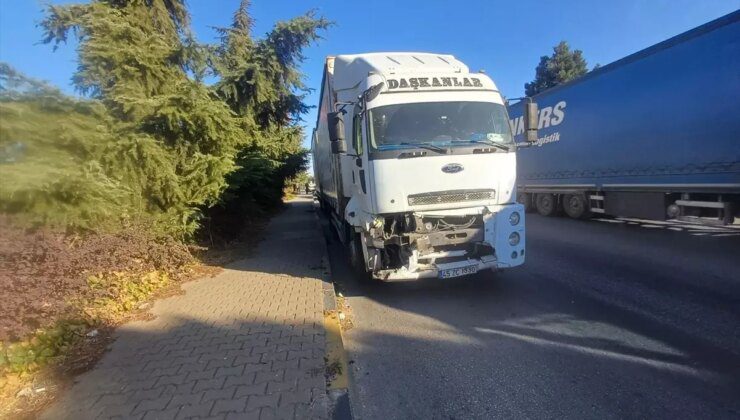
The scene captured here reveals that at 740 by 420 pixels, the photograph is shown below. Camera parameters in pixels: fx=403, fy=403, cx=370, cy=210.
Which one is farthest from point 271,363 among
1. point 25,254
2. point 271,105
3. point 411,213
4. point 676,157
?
point 271,105

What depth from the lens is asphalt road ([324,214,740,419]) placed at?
9.91 feet

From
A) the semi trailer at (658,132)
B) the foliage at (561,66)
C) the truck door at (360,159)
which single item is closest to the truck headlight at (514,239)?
the truck door at (360,159)

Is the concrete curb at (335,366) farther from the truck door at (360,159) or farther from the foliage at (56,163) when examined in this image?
the foliage at (56,163)

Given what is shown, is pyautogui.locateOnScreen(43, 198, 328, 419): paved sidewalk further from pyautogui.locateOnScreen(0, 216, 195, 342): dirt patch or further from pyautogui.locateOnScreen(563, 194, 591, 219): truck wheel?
pyautogui.locateOnScreen(563, 194, 591, 219): truck wheel

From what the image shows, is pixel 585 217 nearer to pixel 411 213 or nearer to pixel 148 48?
pixel 411 213

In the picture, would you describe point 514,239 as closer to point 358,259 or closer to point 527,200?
point 358,259

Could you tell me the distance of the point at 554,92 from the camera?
1213 centimetres

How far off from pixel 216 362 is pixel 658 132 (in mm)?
9367

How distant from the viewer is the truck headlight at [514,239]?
5.36m

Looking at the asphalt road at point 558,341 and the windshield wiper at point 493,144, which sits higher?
the windshield wiper at point 493,144

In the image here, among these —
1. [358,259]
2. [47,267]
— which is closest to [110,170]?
[47,267]

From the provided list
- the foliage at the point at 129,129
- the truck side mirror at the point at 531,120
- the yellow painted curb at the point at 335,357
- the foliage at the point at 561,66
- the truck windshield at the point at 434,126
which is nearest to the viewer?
the yellow painted curb at the point at 335,357

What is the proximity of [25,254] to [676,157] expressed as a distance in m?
10.7

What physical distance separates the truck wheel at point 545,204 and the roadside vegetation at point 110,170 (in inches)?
354
